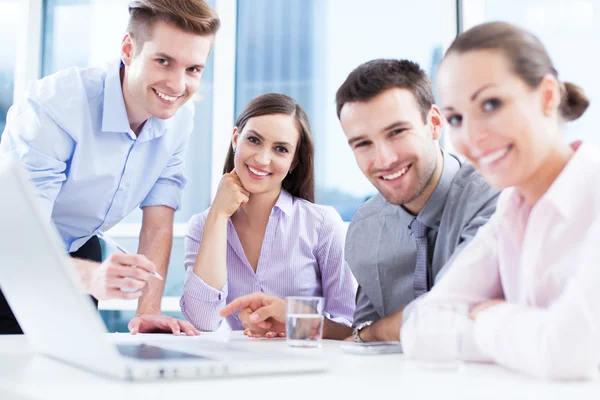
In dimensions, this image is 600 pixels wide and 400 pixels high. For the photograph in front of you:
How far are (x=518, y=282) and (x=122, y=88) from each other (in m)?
1.54

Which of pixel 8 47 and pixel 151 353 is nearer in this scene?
pixel 151 353

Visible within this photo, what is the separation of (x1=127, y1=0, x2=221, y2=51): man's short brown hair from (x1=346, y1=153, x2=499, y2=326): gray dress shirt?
784mm

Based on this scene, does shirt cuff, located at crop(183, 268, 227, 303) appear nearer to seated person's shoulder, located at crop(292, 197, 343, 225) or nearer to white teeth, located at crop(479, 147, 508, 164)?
seated person's shoulder, located at crop(292, 197, 343, 225)

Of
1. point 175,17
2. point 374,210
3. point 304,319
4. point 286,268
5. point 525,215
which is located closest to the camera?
point 525,215

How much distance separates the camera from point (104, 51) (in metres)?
4.21

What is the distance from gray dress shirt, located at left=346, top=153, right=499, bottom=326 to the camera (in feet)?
4.90

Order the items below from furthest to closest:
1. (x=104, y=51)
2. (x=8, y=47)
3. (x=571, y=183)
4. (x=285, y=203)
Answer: (x=8, y=47) < (x=104, y=51) < (x=285, y=203) < (x=571, y=183)

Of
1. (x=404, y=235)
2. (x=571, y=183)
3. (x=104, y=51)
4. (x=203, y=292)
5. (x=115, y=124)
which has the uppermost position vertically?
(x=104, y=51)

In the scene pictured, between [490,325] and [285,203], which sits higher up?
[285,203]

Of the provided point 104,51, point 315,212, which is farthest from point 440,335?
point 104,51

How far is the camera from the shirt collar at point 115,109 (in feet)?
6.65

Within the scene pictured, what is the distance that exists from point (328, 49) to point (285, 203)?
204 cm

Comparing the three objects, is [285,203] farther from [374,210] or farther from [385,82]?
[385,82]

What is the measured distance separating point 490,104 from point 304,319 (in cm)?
55
